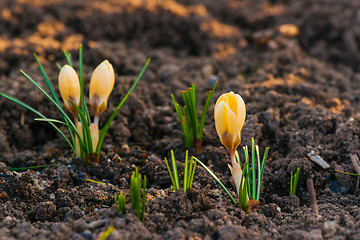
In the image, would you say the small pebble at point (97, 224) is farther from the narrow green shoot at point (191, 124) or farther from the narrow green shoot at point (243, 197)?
the narrow green shoot at point (191, 124)

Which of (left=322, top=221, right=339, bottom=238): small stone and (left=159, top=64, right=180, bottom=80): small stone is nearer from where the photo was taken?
(left=322, top=221, right=339, bottom=238): small stone

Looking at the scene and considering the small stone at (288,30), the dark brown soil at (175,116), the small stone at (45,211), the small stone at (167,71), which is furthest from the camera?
the small stone at (288,30)

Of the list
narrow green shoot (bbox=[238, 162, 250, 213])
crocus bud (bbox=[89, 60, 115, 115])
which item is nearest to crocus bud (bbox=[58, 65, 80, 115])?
crocus bud (bbox=[89, 60, 115, 115])

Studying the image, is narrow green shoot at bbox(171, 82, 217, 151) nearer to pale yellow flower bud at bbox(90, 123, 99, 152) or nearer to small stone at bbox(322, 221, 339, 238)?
pale yellow flower bud at bbox(90, 123, 99, 152)

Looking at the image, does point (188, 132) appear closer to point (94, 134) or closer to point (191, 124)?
point (191, 124)

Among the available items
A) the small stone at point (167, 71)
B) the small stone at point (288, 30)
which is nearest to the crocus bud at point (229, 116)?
the small stone at point (167, 71)

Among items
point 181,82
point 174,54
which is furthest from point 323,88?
point 174,54

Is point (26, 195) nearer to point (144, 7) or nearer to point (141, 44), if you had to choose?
point (141, 44)
